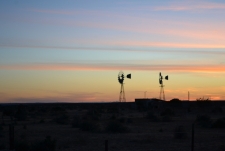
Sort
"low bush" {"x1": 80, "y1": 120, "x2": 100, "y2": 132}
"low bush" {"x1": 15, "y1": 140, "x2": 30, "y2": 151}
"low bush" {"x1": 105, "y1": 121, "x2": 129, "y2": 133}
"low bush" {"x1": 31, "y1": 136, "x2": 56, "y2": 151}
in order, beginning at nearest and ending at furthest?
Answer: "low bush" {"x1": 31, "y1": 136, "x2": 56, "y2": 151} → "low bush" {"x1": 15, "y1": 140, "x2": 30, "y2": 151} → "low bush" {"x1": 105, "y1": 121, "x2": 129, "y2": 133} → "low bush" {"x1": 80, "y1": 120, "x2": 100, "y2": 132}

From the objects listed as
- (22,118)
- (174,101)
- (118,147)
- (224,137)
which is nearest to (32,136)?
(118,147)

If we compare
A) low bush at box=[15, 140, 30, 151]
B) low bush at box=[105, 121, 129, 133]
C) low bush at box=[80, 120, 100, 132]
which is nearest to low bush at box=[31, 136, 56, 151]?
low bush at box=[15, 140, 30, 151]

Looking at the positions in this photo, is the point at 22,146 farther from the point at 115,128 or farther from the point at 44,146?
the point at 115,128

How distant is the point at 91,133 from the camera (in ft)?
164

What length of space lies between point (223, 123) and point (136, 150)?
22.8 meters

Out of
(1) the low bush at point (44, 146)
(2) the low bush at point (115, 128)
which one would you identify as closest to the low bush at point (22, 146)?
(1) the low bush at point (44, 146)

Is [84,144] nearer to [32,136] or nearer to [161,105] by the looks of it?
[32,136]

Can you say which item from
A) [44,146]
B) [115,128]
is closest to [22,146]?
[44,146]

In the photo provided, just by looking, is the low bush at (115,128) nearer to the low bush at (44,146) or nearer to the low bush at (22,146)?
the low bush at (22,146)

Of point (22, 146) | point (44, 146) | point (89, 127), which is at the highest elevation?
point (89, 127)

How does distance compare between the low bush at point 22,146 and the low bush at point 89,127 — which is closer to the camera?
the low bush at point 22,146

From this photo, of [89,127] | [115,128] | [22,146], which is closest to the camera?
[22,146]

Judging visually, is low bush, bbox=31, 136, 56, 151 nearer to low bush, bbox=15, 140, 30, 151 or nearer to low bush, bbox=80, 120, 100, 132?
low bush, bbox=15, 140, 30, 151

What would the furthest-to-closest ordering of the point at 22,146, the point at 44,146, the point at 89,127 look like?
1. the point at 89,127
2. the point at 22,146
3. the point at 44,146
